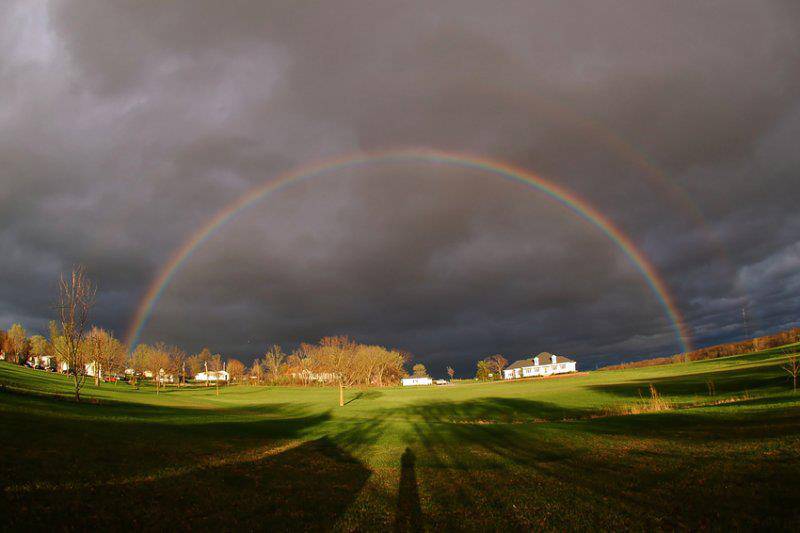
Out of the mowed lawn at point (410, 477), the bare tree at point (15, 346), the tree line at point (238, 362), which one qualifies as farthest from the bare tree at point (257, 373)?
the mowed lawn at point (410, 477)

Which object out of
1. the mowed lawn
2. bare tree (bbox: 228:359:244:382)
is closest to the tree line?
bare tree (bbox: 228:359:244:382)

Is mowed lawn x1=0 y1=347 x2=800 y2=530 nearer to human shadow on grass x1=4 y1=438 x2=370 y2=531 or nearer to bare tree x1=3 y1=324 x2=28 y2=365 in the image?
human shadow on grass x1=4 y1=438 x2=370 y2=531

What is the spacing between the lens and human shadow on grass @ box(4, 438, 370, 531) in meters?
9.69

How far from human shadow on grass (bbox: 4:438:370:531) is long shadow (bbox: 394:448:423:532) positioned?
57.9 inches

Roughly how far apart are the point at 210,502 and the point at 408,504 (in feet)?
18.0

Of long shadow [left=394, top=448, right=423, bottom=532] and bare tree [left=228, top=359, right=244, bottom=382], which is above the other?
long shadow [left=394, top=448, right=423, bottom=532]

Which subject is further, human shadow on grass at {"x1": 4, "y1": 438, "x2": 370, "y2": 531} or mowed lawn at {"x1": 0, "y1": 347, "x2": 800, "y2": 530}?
mowed lawn at {"x1": 0, "y1": 347, "x2": 800, "y2": 530}

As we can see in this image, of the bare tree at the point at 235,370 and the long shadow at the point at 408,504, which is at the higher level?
the long shadow at the point at 408,504

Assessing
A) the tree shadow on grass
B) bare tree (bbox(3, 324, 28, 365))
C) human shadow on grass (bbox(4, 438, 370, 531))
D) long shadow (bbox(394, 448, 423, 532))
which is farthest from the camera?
bare tree (bbox(3, 324, 28, 365))

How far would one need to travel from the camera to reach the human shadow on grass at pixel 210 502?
31.8ft

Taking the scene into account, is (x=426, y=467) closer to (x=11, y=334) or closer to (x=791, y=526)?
(x=791, y=526)

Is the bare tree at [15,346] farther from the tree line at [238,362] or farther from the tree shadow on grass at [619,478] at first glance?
the tree shadow on grass at [619,478]

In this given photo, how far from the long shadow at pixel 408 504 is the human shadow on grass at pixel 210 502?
147cm

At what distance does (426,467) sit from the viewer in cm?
1769
